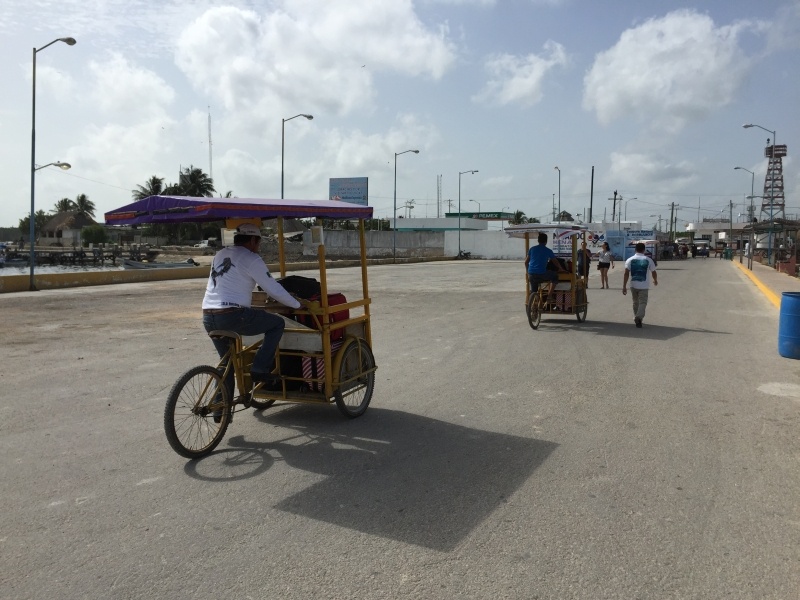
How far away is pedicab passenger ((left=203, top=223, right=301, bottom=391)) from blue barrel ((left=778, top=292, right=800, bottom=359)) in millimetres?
7539

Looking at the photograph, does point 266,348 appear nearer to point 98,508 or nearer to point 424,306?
point 98,508

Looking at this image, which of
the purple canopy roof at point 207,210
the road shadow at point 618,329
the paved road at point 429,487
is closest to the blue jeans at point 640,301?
the road shadow at point 618,329

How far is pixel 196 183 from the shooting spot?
8769cm

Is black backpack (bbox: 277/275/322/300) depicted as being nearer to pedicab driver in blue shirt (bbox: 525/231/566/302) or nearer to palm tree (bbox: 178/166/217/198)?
pedicab driver in blue shirt (bbox: 525/231/566/302)

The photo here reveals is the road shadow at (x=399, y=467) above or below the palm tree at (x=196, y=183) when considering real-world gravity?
below

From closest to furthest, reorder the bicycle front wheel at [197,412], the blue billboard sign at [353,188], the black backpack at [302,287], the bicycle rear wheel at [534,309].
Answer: the bicycle front wheel at [197,412] < the black backpack at [302,287] < the bicycle rear wheel at [534,309] < the blue billboard sign at [353,188]

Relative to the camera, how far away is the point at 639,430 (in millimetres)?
5836

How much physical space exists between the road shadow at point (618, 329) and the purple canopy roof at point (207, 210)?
23.8ft

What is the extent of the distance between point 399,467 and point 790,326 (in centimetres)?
726

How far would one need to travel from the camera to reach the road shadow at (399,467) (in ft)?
13.1

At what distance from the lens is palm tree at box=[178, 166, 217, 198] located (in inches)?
3386

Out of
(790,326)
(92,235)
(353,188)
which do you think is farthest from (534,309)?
(92,235)

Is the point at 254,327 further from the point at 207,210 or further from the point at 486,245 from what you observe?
the point at 486,245

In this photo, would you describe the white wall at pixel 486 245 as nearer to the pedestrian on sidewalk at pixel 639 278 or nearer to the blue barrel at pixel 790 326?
the pedestrian on sidewalk at pixel 639 278
